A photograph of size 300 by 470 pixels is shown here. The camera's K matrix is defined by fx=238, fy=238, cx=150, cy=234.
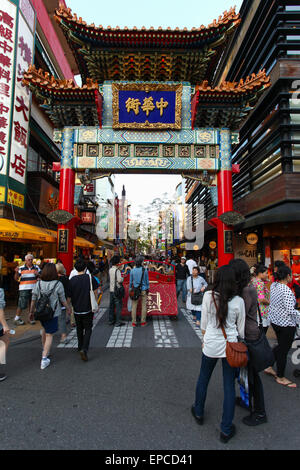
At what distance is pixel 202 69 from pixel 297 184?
242 inches

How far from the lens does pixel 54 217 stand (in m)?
9.29

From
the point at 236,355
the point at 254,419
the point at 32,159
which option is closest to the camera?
the point at 236,355

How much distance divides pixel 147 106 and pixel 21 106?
17.5ft

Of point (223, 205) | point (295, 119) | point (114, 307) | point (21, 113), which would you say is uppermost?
point (21, 113)

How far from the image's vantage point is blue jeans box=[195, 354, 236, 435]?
2.43 meters

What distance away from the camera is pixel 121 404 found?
10.2 feet

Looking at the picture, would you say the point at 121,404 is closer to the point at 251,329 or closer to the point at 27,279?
the point at 251,329

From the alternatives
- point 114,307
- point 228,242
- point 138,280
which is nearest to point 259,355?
point 138,280

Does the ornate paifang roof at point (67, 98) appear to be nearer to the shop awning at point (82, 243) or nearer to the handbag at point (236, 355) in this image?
the shop awning at point (82, 243)

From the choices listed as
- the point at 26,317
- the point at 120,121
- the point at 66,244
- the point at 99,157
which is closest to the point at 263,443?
the point at 26,317

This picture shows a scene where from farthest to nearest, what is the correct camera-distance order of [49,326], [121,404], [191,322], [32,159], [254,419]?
[32,159], [191,322], [49,326], [121,404], [254,419]

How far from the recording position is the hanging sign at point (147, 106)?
32.8 feet

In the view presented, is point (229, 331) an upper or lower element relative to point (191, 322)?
upper

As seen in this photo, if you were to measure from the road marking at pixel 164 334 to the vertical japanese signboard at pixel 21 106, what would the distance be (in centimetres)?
805
